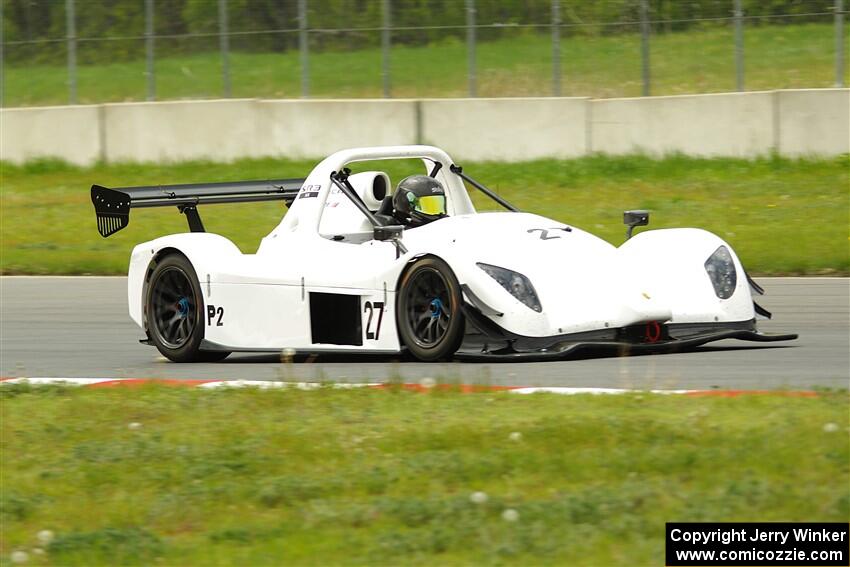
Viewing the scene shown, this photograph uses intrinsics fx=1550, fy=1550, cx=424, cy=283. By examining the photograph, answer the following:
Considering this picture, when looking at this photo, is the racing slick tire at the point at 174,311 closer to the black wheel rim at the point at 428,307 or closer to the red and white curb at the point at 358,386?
the red and white curb at the point at 358,386

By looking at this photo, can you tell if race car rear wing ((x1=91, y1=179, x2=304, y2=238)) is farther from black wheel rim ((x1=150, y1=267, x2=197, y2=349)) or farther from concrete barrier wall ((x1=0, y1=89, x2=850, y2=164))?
concrete barrier wall ((x1=0, y1=89, x2=850, y2=164))

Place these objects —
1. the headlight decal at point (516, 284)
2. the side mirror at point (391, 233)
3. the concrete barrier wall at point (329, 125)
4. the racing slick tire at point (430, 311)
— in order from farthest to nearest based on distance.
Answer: the concrete barrier wall at point (329, 125), the side mirror at point (391, 233), the racing slick tire at point (430, 311), the headlight decal at point (516, 284)

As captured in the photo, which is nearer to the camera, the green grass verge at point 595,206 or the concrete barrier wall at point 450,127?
the green grass verge at point 595,206

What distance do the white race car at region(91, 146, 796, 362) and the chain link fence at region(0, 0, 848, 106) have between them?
1063 cm

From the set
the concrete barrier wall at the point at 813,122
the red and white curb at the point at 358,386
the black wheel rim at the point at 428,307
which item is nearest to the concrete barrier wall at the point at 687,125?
the concrete barrier wall at the point at 813,122

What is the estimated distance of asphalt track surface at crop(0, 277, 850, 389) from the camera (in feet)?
29.2

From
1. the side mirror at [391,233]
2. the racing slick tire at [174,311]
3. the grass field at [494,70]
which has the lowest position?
the racing slick tire at [174,311]

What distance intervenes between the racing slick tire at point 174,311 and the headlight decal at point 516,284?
8.74 feet

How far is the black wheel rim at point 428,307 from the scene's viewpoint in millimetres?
9523

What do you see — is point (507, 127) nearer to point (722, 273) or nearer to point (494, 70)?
point (494, 70)

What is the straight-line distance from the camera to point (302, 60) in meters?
23.6

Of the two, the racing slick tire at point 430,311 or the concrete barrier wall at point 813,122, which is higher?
the concrete barrier wall at point 813,122

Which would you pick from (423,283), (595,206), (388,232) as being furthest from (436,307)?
(595,206)

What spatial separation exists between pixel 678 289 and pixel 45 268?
33.3 feet
